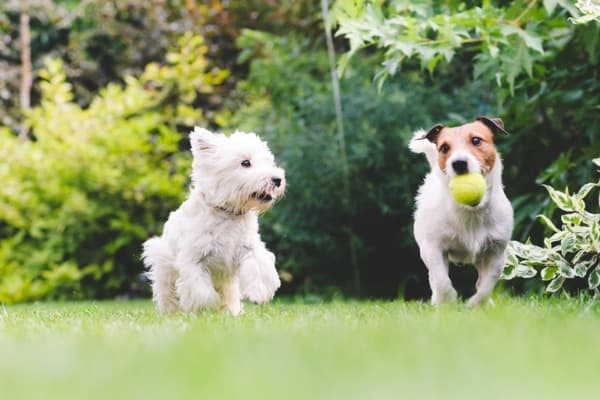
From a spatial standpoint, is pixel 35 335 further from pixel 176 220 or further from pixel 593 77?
pixel 593 77

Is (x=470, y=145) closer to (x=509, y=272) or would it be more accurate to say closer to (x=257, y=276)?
(x=509, y=272)

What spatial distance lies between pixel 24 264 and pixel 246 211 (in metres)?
5.74

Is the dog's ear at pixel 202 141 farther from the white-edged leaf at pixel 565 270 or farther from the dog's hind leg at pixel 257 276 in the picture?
the white-edged leaf at pixel 565 270

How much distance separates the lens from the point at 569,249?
4.97 metres

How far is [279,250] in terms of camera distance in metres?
9.52

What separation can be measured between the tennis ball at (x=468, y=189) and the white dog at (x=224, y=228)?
1.10m

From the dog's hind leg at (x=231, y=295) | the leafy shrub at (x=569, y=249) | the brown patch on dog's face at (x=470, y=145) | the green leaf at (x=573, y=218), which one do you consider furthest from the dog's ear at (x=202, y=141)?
the green leaf at (x=573, y=218)

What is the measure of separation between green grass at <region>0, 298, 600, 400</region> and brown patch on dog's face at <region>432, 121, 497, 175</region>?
928 millimetres

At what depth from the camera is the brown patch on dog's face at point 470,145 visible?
4.57 meters

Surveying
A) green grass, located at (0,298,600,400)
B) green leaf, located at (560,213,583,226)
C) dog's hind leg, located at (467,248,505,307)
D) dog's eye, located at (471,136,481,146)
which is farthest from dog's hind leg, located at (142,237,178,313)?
green leaf, located at (560,213,583,226)

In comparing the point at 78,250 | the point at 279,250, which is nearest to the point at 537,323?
the point at 279,250

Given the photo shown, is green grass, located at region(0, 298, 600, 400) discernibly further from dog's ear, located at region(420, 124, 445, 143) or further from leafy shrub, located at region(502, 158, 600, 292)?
dog's ear, located at region(420, 124, 445, 143)

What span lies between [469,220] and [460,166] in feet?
1.23

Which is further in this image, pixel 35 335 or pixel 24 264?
pixel 24 264
